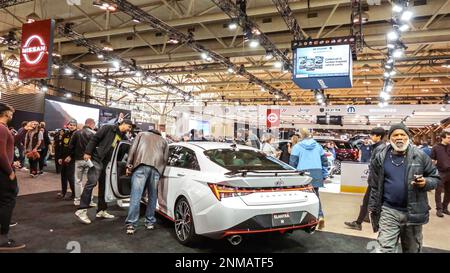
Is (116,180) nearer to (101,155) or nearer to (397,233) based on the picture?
(101,155)

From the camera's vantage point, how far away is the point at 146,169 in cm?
433

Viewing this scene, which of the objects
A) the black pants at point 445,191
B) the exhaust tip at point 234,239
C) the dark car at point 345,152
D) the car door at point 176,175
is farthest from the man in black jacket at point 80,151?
the dark car at point 345,152

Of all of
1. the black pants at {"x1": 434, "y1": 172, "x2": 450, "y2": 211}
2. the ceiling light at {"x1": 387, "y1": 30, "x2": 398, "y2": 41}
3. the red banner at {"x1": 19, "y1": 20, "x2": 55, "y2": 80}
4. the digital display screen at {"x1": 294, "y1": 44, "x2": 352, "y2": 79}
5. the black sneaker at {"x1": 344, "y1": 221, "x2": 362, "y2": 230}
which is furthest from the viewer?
the ceiling light at {"x1": 387, "y1": 30, "x2": 398, "y2": 41}

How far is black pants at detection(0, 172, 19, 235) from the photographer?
11.3 feet

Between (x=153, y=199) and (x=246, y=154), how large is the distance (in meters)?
1.43

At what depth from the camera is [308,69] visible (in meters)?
8.34

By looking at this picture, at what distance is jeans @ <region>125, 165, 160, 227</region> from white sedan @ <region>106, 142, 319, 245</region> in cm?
20

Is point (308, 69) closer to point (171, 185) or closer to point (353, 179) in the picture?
point (353, 179)

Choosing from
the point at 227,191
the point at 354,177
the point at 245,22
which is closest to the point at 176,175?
the point at 227,191

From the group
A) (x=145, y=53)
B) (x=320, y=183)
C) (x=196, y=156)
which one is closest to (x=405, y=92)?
(x=145, y=53)

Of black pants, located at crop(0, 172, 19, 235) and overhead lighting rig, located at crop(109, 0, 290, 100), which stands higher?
overhead lighting rig, located at crop(109, 0, 290, 100)

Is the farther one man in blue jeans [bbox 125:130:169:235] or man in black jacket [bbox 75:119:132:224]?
man in black jacket [bbox 75:119:132:224]

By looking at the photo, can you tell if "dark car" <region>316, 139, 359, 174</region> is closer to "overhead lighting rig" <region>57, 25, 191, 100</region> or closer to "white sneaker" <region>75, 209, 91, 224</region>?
"overhead lighting rig" <region>57, 25, 191, 100</region>

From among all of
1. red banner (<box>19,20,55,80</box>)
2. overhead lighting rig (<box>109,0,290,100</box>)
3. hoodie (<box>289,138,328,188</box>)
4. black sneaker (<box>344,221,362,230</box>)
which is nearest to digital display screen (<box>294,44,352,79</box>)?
hoodie (<box>289,138,328,188</box>)
